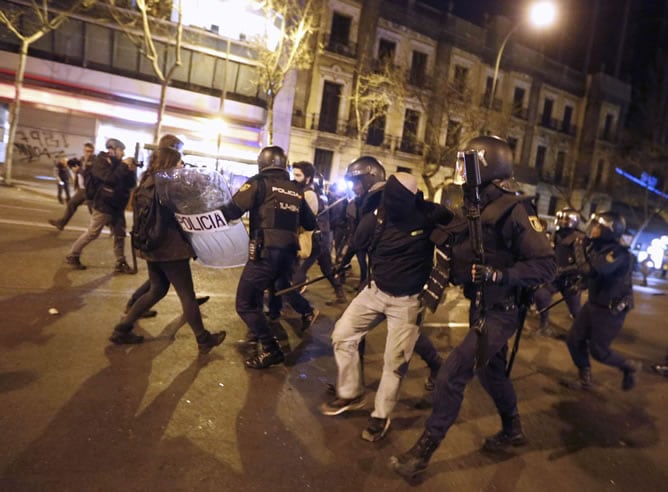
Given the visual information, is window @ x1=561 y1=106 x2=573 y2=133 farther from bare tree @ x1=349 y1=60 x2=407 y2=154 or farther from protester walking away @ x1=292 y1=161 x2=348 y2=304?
protester walking away @ x1=292 y1=161 x2=348 y2=304

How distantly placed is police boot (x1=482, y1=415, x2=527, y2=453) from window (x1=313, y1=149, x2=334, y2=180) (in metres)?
24.4

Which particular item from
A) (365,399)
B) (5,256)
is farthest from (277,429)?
(5,256)

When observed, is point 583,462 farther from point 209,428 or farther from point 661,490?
point 209,428

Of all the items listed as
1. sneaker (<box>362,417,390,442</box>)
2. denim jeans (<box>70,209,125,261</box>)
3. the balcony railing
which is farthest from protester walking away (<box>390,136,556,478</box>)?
the balcony railing

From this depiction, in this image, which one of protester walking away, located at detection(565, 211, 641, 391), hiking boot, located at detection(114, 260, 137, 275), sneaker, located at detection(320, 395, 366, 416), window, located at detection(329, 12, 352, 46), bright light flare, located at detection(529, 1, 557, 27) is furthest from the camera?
window, located at detection(329, 12, 352, 46)

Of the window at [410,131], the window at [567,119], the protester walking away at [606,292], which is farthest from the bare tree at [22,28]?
the window at [567,119]

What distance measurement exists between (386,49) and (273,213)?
2670 centimetres

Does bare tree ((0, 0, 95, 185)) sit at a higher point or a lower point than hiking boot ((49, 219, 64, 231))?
higher

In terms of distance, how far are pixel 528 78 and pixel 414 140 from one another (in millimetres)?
10704

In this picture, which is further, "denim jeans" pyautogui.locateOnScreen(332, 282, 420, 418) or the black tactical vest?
the black tactical vest

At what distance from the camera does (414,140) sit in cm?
3005

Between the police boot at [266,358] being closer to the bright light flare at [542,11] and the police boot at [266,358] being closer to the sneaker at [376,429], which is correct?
the sneaker at [376,429]

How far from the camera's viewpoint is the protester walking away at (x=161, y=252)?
12.9ft

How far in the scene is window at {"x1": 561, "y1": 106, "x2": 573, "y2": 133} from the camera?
3641cm
